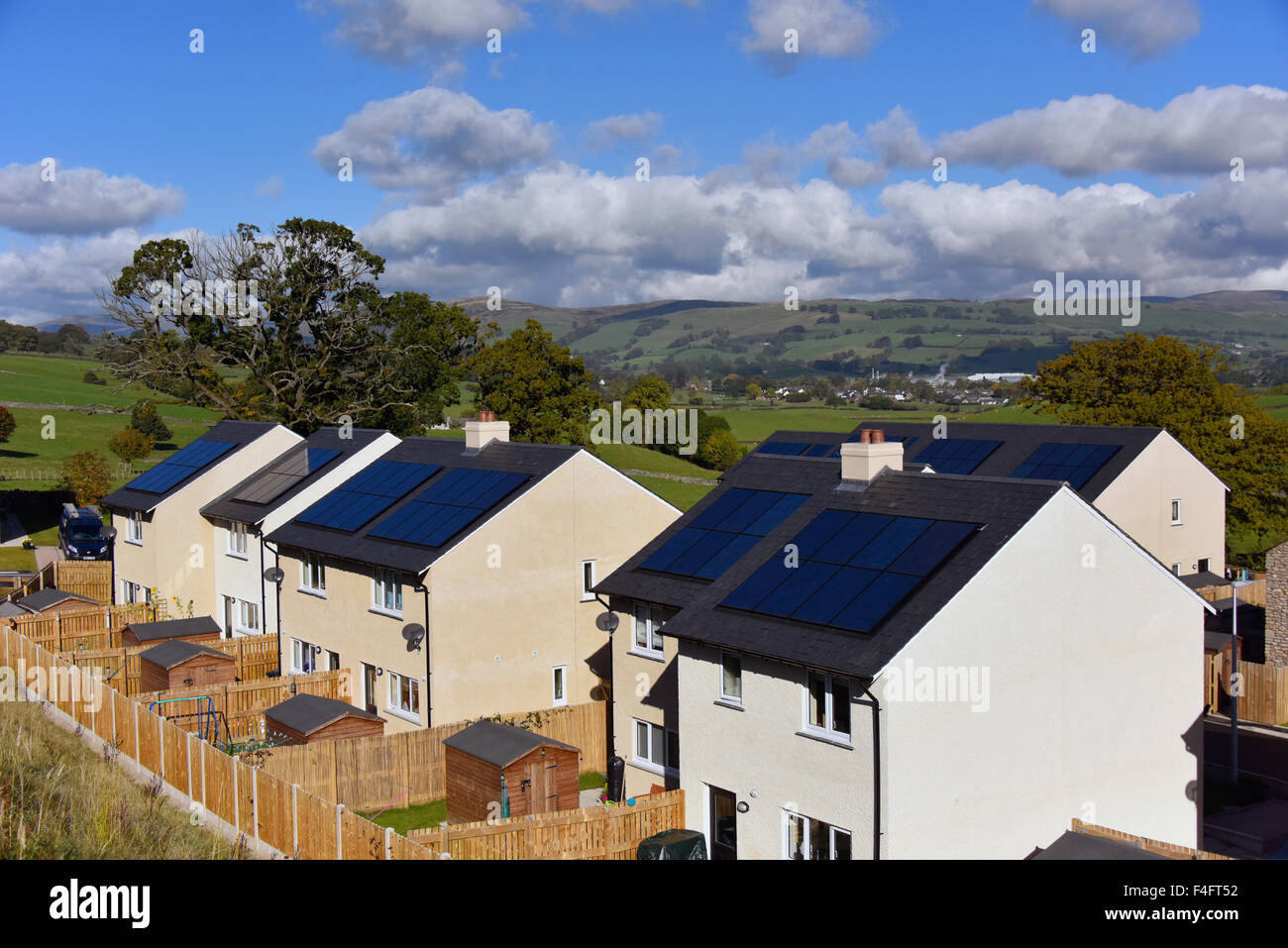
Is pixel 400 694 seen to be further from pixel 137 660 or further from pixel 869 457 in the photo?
pixel 869 457

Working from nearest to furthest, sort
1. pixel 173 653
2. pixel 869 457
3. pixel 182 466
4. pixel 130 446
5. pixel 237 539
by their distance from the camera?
pixel 869 457, pixel 173 653, pixel 237 539, pixel 182 466, pixel 130 446

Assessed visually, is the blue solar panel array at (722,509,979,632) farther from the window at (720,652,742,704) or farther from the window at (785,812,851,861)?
the window at (785,812,851,861)

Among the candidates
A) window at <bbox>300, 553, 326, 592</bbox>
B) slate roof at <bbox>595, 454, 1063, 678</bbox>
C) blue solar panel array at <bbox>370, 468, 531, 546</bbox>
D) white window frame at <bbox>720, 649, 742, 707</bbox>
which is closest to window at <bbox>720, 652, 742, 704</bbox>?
white window frame at <bbox>720, 649, 742, 707</bbox>

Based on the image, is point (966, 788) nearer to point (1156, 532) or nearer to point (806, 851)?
point (806, 851)

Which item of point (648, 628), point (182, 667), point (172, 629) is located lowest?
point (182, 667)

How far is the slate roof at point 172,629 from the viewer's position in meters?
34.9

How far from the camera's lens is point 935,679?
57.6 feet

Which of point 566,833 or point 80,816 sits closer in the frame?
point 80,816

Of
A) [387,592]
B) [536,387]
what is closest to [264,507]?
[387,592]

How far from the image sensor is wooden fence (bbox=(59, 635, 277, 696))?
108 ft

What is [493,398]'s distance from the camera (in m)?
69.1

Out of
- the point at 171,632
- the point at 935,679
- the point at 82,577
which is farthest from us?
the point at 82,577

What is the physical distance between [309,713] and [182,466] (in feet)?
70.6
